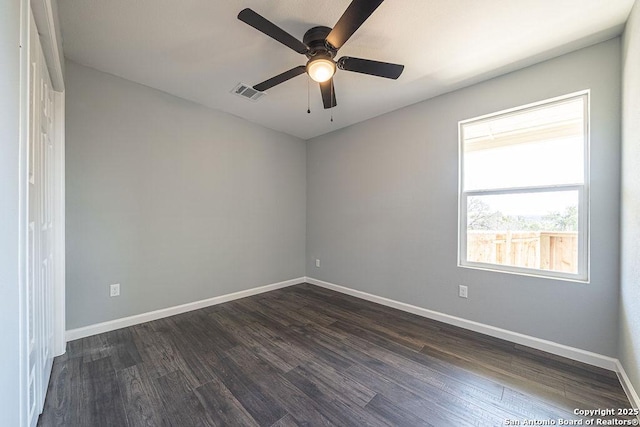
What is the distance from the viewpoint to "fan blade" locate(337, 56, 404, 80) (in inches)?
69.4

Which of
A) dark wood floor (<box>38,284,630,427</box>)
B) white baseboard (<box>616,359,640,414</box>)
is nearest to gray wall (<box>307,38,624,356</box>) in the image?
white baseboard (<box>616,359,640,414</box>)

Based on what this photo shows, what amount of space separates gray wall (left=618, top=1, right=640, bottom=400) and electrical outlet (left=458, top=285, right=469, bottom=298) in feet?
3.43

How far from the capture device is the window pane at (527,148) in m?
2.15

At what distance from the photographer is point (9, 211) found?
0.83 metres

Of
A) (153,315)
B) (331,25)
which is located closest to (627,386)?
(331,25)

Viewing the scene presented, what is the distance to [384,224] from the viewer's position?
3.36 meters

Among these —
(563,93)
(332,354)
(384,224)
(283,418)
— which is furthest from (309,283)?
(563,93)

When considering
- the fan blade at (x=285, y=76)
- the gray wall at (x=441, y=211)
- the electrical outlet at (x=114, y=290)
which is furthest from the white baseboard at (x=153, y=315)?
the fan blade at (x=285, y=76)

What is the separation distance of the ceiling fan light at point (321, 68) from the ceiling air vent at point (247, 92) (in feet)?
3.77

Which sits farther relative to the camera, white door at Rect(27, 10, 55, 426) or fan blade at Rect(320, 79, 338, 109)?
fan blade at Rect(320, 79, 338, 109)

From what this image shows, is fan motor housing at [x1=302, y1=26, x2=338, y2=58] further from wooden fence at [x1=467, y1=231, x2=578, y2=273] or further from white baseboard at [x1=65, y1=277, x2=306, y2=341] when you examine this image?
white baseboard at [x1=65, y1=277, x2=306, y2=341]

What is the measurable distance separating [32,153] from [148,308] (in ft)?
6.63

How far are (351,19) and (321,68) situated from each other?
407 millimetres

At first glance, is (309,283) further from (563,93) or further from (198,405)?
(563,93)
